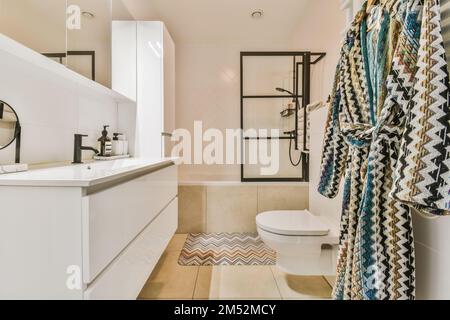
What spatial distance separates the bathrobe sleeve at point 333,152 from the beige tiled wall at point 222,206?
142 cm

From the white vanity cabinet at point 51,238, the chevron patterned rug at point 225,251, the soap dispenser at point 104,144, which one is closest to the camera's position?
the white vanity cabinet at point 51,238

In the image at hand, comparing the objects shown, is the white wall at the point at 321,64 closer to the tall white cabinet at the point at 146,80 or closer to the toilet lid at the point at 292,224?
the toilet lid at the point at 292,224

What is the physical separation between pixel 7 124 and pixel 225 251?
1.70 metres

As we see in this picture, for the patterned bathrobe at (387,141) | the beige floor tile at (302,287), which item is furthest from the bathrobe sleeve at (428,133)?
the beige floor tile at (302,287)

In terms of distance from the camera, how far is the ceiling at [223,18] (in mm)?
2414

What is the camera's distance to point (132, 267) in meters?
1.10

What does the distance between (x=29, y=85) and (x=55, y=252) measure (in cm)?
87

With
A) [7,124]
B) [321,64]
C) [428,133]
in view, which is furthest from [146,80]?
[428,133]

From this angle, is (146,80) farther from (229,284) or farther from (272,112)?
(229,284)

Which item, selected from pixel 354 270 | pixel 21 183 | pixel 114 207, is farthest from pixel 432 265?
pixel 21 183

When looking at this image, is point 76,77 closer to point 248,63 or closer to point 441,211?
point 441,211

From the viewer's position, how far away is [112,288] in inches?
35.9

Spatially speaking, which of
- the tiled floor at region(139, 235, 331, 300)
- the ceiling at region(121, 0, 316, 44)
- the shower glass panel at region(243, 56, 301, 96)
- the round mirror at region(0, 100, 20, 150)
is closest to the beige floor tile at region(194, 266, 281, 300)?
the tiled floor at region(139, 235, 331, 300)

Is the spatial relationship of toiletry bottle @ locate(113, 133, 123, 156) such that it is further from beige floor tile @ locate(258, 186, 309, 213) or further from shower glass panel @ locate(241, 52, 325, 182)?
beige floor tile @ locate(258, 186, 309, 213)
